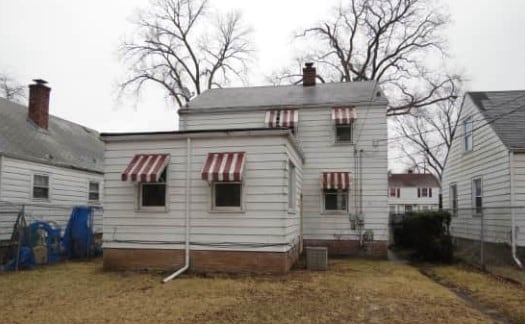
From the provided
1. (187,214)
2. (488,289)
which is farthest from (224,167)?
(488,289)

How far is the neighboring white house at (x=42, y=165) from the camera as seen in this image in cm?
1428

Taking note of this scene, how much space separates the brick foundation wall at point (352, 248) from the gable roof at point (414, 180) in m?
42.4

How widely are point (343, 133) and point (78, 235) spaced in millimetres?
9783

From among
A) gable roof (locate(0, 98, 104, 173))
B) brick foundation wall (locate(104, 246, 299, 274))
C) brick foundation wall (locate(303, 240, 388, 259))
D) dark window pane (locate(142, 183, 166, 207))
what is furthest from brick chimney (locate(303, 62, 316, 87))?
gable roof (locate(0, 98, 104, 173))

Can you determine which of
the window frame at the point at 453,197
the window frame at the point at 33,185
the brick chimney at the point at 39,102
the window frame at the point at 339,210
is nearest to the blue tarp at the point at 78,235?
the window frame at the point at 33,185

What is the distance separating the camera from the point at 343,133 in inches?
623

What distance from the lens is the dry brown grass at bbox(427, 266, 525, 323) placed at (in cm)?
744

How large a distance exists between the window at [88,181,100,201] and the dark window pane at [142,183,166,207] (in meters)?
8.94

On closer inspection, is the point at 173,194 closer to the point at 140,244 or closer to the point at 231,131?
the point at 140,244

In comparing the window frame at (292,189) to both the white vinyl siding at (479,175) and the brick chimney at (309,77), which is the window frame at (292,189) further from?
the brick chimney at (309,77)

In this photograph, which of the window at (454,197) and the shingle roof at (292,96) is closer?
the shingle roof at (292,96)

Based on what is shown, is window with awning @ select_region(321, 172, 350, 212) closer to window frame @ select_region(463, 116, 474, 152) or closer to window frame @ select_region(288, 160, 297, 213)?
window frame @ select_region(288, 160, 297, 213)

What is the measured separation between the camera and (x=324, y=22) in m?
33.6

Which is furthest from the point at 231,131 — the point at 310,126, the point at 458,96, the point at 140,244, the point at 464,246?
the point at 458,96
